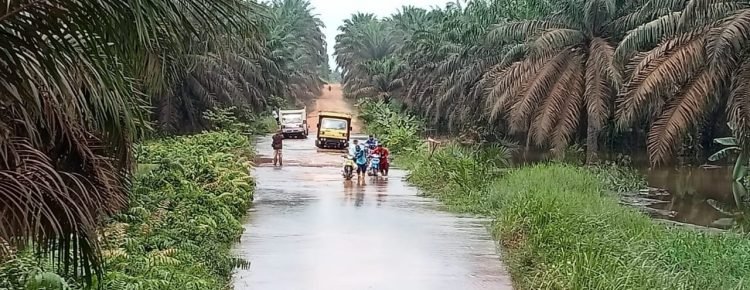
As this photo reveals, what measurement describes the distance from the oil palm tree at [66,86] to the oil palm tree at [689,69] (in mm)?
14895

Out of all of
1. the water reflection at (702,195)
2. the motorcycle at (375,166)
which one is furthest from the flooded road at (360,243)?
the water reflection at (702,195)

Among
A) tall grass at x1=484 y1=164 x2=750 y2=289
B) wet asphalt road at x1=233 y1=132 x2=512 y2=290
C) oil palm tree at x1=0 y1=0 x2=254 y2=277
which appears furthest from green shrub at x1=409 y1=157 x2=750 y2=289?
oil palm tree at x1=0 y1=0 x2=254 y2=277

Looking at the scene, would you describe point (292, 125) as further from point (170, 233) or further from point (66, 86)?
point (66, 86)

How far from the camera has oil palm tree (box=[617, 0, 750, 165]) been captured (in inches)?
694

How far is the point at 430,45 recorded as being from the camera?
56188 millimetres

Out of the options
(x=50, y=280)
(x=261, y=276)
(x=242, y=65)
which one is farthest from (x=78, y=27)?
(x=242, y=65)

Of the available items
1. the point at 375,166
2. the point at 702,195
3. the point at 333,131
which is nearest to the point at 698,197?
the point at 702,195

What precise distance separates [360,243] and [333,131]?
2874 cm

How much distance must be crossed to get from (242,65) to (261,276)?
124 feet

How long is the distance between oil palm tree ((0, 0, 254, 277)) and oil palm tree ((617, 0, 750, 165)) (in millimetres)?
14895

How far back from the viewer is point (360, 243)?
14.0 meters

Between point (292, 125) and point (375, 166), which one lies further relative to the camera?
point (292, 125)

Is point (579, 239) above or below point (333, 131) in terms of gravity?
below

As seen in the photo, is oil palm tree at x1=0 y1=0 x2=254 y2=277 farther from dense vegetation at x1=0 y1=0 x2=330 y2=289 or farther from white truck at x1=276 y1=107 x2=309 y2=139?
white truck at x1=276 y1=107 x2=309 y2=139
